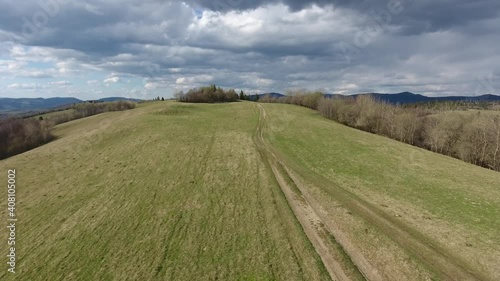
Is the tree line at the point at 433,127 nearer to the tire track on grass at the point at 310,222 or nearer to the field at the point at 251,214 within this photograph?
the field at the point at 251,214

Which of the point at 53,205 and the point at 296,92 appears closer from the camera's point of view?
the point at 53,205

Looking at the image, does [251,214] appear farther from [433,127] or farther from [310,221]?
[433,127]

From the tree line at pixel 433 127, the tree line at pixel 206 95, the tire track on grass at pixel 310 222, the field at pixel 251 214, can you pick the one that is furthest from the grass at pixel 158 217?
the tree line at pixel 206 95

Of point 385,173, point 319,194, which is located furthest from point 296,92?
point 319,194

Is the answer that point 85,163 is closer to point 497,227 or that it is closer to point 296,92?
point 497,227

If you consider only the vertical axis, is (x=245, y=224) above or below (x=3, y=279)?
above

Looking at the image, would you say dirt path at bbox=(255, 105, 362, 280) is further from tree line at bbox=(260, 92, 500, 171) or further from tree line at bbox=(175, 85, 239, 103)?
tree line at bbox=(175, 85, 239, 103)
